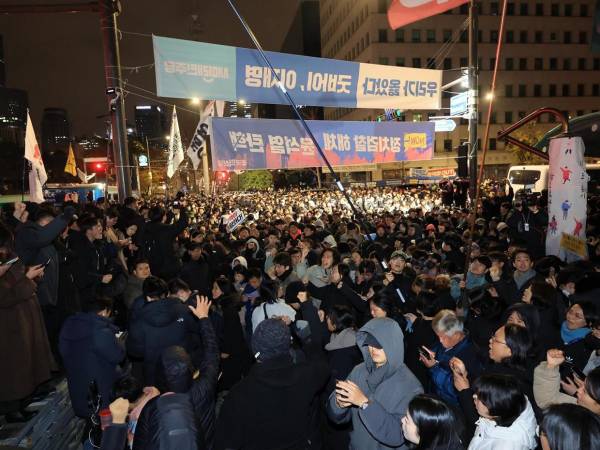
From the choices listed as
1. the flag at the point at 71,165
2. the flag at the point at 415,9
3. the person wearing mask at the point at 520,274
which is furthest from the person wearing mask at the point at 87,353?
the flag at the point at 71,165

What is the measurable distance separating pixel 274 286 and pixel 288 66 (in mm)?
4512

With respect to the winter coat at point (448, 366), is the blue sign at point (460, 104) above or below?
above

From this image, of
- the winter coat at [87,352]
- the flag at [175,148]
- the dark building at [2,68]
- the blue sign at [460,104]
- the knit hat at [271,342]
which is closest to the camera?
the knit hat at [271,342]

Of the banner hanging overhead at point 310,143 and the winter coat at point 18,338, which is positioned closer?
the winter coat at point 18,338

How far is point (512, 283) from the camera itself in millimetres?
6285

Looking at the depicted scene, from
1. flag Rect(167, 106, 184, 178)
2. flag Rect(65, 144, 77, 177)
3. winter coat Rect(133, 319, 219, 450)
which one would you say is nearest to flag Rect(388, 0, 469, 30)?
flag Rect(167, 106, 184, 178)

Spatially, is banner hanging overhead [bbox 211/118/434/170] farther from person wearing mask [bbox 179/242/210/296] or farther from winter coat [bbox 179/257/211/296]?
winter coat [bbox 179/257/211/296]

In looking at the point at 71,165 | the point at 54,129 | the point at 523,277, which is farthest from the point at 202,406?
the point at 54,129

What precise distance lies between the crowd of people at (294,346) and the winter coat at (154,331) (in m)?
0.01

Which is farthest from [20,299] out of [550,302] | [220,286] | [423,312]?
[550,302]

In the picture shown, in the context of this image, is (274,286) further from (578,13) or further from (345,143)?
(578,13)

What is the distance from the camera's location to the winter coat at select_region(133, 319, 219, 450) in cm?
259

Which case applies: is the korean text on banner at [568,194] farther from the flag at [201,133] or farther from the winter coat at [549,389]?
the flag at [201,133]

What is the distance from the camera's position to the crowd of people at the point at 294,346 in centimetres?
274
